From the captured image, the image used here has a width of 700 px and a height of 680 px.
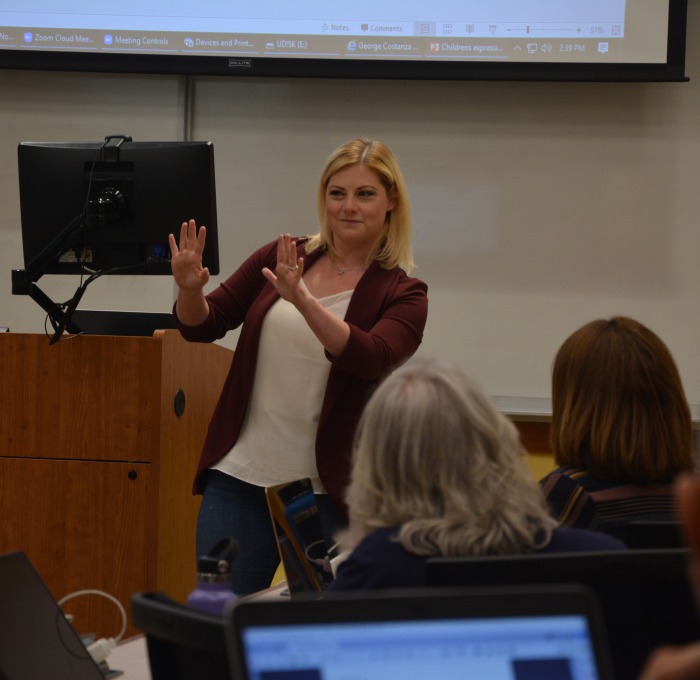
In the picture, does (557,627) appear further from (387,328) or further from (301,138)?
(301,138)

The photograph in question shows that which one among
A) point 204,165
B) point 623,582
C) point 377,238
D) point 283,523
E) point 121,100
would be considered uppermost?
point 121,100

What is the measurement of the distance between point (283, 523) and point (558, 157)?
2.83 m

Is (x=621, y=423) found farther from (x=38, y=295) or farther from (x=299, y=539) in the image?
(x=38, y=295)

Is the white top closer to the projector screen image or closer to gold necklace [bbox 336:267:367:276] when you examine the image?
gold necklace [bbox 336:267:367:276]

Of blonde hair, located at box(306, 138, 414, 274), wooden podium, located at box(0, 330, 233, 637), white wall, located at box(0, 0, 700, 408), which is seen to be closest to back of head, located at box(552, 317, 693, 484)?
blonde hair, located at box(306, 138, 414, 274)

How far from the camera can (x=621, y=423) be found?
1.78 metres

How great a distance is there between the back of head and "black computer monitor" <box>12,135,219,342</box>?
127 cm

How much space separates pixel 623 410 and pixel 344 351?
73 cm

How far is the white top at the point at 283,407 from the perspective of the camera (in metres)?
2.42

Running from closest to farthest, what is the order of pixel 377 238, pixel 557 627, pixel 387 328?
pixel 557 627 → pixel 387 328 → pixel 377 238

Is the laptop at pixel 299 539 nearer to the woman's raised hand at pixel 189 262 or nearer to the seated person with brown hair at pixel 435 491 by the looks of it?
the seated person with brown hair at pixel 435 491

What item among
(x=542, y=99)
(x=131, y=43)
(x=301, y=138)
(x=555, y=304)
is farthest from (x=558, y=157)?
(x=131, y=43)

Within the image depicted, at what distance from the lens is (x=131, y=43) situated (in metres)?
4.15

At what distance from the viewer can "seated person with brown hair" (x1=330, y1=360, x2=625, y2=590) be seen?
123cm
